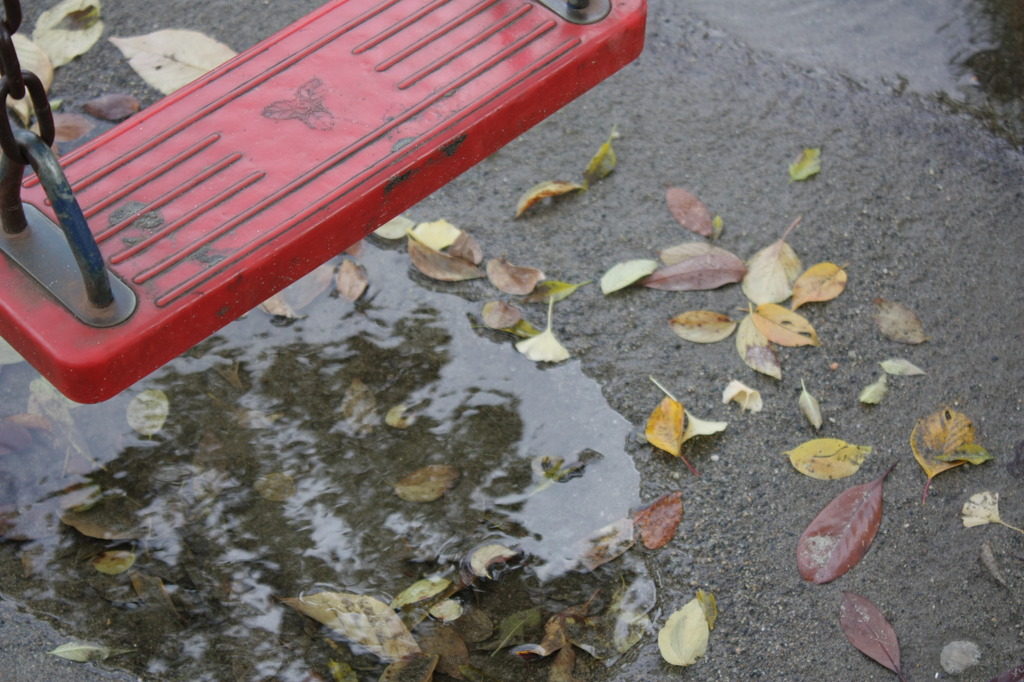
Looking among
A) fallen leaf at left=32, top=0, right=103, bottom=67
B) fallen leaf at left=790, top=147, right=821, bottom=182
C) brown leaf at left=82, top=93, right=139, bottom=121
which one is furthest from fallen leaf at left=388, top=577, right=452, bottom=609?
fallen leaf at left=32, top=0, right=103, bottom=67

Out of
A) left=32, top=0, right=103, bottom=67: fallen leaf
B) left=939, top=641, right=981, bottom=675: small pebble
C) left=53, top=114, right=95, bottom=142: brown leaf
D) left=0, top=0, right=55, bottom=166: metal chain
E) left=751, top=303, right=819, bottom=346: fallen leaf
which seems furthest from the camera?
left=32, top=0, right=103, bottom=67: fallen leaf

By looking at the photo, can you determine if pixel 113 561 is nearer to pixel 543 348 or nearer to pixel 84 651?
pixel 84 651

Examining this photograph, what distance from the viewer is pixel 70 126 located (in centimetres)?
256

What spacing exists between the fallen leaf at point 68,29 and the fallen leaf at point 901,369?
215cm

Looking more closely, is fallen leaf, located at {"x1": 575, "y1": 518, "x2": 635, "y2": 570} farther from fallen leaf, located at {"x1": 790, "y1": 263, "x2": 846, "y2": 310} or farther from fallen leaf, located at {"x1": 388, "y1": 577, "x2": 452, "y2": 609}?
fallen leaf, located at {"x1": 790, "y1": 263, "x2": 846, "y2": 310}

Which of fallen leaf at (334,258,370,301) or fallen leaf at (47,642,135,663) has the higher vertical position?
fallen leaf at (334,258,370,301)

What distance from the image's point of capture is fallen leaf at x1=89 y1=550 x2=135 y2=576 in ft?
6.03

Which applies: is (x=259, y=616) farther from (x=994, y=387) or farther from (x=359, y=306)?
(x=994, y=387)

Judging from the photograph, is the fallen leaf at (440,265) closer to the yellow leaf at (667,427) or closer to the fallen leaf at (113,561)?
the yellow leaf at (667,427)

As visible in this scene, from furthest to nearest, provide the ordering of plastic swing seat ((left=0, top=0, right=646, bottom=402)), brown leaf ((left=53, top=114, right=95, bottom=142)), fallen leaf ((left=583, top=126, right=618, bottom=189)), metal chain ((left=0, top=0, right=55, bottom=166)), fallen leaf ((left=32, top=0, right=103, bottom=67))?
1. fallen leaf ((left=32, top=0, right=103, bottom=67))
2. brown leaf ((left=53, top=114, right=95, bottom=142))
3. fallen leaf ((left=583, top=126, right=618, bottom=189))
4. plastic swing seat ((left=0, top=0, right=646, bottom=402))
5. metal chain ((left=0, top=0, right=55, bottom=166))

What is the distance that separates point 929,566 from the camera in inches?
72.1

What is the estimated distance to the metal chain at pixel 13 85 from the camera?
1.19 meters

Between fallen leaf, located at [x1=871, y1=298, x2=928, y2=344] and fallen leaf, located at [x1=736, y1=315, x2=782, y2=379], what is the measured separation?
260mm

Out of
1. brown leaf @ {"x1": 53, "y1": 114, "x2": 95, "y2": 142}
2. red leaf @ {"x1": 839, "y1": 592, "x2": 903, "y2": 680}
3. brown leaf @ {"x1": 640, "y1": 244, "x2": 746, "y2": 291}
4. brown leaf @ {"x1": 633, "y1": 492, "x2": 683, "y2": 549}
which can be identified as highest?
brown leaf @ {"x1": 53, "y1": 114, "x2": 95, "y2": 142}
